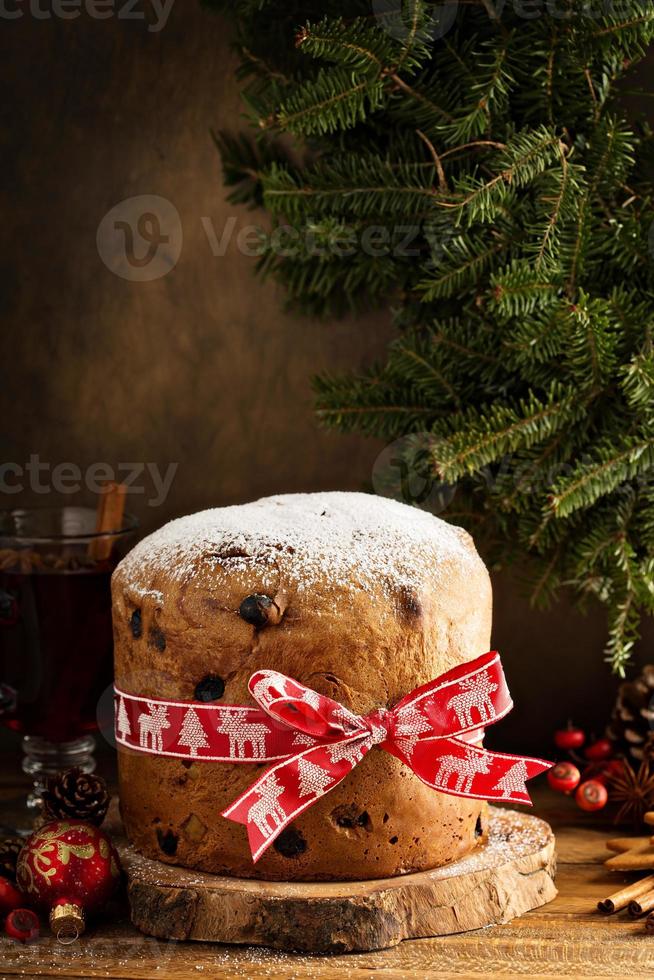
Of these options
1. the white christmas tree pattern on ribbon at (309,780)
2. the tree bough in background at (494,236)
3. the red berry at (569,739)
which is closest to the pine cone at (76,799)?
the white christmas tree pattern on ribbon at (309,780)

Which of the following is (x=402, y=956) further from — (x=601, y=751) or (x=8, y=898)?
(x=601, y=751)

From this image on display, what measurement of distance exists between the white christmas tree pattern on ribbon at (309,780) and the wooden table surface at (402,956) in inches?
5.4

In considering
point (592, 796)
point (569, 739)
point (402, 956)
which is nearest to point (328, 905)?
point (402, 956)

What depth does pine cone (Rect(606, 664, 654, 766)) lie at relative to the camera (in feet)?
4.42

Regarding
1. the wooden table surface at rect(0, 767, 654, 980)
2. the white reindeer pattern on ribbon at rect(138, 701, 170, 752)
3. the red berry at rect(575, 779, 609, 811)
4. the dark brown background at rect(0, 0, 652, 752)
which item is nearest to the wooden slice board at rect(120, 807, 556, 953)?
the wooden table surface at rect(0, 767, 654, 980)

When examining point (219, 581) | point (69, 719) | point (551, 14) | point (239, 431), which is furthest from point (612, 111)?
point (69, 719)

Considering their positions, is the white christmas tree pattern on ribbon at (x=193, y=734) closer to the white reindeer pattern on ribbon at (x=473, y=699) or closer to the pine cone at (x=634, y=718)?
the white reindeer pattern on ribbon at (x=473, y=699)

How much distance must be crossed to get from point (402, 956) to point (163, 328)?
885 millimetres

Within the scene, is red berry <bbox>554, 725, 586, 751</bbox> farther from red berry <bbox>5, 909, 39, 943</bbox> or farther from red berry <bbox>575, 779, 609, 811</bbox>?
red berry <bbox>5, 909, 39, 943</bbox>

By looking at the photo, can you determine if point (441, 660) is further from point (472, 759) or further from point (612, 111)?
point (612, 111)

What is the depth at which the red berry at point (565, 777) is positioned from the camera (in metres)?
1.33

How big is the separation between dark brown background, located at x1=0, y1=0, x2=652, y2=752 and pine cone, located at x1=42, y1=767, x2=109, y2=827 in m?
0.45

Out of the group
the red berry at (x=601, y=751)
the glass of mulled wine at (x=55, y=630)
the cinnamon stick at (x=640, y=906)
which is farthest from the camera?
the red berry at (x=601, y=751)

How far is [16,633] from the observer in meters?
1.29
